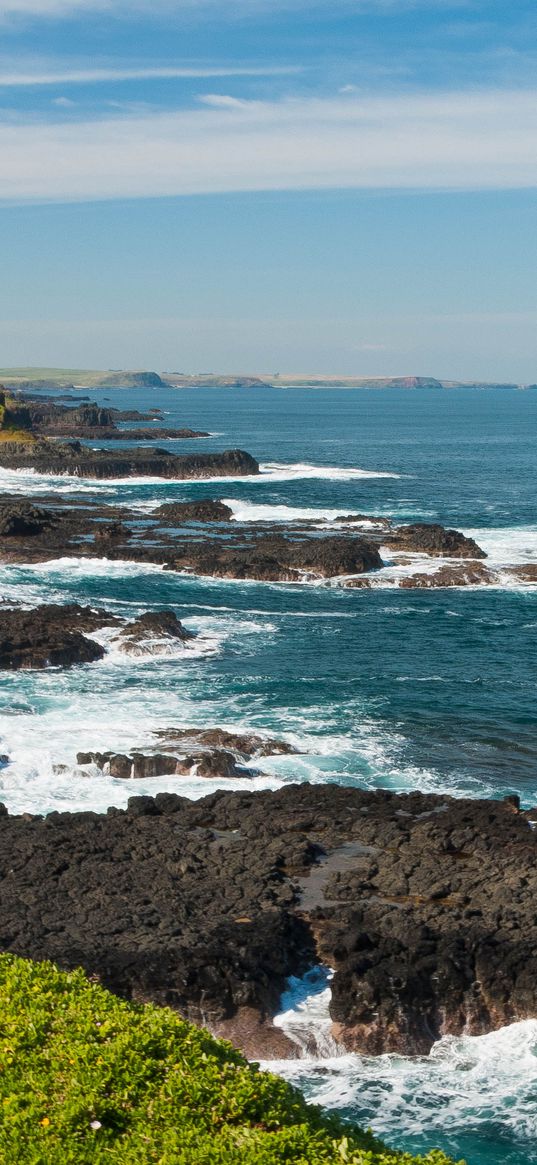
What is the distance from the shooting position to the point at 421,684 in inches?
1804

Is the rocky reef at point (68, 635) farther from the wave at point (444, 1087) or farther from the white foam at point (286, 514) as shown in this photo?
the white foam at point (286, 514)

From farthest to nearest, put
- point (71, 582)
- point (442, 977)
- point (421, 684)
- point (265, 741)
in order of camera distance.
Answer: point (71, 582), point (421, 684), point (265, 741), point (442, 977)

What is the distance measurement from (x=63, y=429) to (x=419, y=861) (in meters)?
150

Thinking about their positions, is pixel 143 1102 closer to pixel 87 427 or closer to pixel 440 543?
pixel 440 543

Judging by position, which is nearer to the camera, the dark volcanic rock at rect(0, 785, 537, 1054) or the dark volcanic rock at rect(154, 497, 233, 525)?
the dark volcanic rock at rect(0, 785, 537, 1054)

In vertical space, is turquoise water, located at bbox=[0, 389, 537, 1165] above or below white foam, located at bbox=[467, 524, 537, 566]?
below

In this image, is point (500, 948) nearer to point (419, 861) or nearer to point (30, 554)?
point (419, 861)

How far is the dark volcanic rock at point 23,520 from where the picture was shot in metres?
78.1

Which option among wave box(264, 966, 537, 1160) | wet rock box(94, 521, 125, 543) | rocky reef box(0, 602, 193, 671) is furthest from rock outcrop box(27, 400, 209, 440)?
wave box(264, 966, 537, 1160)

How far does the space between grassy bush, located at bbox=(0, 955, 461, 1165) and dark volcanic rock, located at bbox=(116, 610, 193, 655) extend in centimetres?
3397

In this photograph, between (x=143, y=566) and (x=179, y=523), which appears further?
(x=179, y=523)

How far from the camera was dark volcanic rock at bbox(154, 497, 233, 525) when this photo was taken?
287ft

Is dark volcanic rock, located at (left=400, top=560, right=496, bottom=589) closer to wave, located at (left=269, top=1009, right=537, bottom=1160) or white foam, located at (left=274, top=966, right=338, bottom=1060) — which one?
white foam, located at (left=274, top=966, right=338, bottom=1060)

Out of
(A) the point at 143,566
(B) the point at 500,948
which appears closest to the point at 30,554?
(A) the point at 143,566
